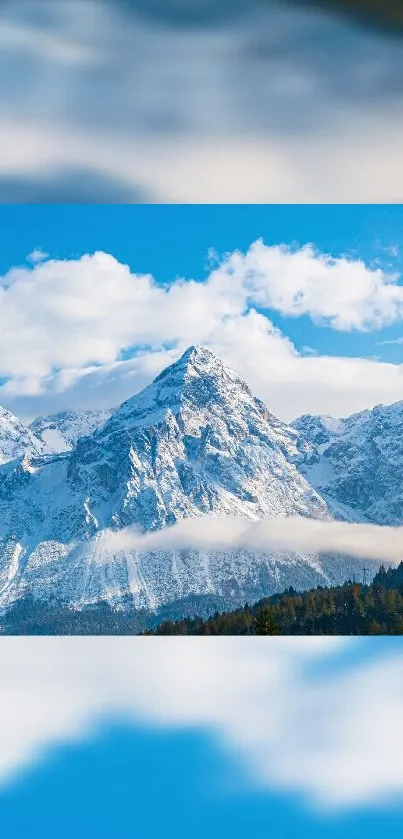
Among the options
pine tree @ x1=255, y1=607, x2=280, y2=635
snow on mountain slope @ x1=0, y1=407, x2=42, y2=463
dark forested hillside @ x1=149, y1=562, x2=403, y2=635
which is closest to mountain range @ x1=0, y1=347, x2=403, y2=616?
snow on mountain slope @ x1=0, y1=407, x2=42, y2=463

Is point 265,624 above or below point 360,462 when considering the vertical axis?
below

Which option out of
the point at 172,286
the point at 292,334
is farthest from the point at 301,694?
the point at 292,334

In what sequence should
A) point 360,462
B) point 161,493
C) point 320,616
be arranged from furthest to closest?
point 360,462, point 161,493, point 320,616

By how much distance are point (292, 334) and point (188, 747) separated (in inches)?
1102

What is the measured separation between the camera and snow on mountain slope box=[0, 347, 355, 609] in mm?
60094

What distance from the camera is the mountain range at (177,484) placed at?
60188 mm

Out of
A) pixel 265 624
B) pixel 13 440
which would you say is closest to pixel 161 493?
pixel 13 440

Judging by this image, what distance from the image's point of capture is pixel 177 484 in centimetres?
7194

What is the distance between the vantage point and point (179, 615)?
56.6 m

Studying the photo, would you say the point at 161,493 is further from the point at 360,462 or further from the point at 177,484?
the point at 360,462

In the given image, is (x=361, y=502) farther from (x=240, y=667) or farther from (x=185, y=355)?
(x=240, y=667)

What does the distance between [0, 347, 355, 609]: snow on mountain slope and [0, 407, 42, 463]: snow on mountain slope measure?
91 centimetres

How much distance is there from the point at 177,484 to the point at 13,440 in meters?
14.4

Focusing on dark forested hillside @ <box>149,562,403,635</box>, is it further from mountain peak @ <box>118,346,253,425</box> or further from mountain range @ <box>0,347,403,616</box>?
mountain peak @ <box>118,346,253,425</box>
